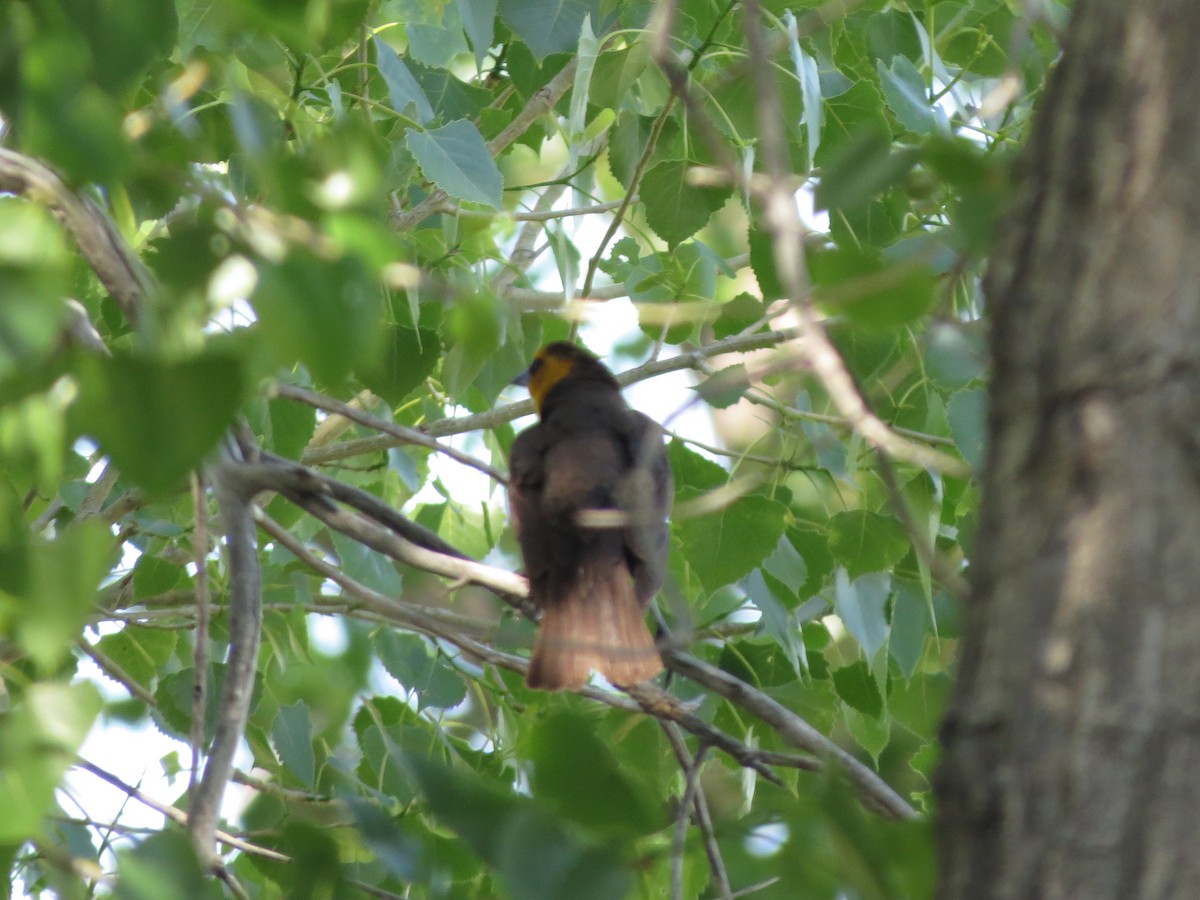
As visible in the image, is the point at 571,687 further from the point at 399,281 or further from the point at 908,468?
the point at 399,281

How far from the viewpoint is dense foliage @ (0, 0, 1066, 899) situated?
1225 mm

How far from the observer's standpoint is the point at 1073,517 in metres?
1.17

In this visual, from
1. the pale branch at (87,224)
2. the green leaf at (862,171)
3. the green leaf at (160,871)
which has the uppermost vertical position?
the pale branch at (87,224)

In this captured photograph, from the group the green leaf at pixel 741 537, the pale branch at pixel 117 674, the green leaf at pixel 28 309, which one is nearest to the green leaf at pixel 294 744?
the pale branch at pixel 117 674

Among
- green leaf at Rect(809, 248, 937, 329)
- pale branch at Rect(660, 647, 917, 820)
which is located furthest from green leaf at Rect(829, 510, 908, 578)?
green leaf at Rect(809, 248, 937, 329)

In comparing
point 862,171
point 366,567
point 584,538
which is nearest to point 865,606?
point 584,538

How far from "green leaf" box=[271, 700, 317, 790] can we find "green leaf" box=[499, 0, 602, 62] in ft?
6.20

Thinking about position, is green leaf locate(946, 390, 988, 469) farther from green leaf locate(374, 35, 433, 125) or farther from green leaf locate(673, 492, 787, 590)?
green leaf locate(374, 35, 433, 125)

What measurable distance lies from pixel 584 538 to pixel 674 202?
1.00 meters

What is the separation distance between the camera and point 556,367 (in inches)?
215

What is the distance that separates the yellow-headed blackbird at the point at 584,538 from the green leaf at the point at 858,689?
588 mm

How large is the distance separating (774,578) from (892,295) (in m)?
2.62

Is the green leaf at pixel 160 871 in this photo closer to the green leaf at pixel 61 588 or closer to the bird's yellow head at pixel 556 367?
the green leaf at pixel 61 588

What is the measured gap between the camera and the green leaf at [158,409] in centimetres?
109
